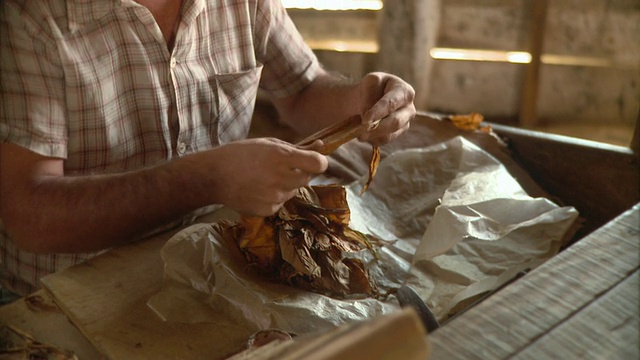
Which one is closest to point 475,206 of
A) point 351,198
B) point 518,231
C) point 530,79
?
point 518,231

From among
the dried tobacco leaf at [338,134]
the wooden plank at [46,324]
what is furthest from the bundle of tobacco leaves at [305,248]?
the wooden plank at [46,324]

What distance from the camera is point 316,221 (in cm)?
122

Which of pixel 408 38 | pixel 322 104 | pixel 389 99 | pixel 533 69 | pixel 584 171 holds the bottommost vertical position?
pixel 533 69

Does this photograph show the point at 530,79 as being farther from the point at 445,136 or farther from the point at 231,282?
the point at 231,282

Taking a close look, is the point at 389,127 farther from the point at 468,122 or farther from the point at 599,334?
the point at 599,334

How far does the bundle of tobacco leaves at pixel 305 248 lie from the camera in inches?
46.4

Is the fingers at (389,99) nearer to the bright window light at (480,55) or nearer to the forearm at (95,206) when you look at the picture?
the forearm at (95,206)

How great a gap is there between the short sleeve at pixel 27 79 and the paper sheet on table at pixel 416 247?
0.39 metres

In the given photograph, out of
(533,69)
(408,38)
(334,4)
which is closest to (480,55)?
(533,69)

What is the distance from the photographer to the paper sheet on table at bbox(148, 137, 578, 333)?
1127mm

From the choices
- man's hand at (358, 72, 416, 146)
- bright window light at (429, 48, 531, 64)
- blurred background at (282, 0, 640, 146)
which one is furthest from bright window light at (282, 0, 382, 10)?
man's hand at (358, 72, 416, 146)

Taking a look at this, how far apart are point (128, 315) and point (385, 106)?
2.16 feet

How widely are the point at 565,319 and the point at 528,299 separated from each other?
4 cm

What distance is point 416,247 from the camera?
1.39 metres
